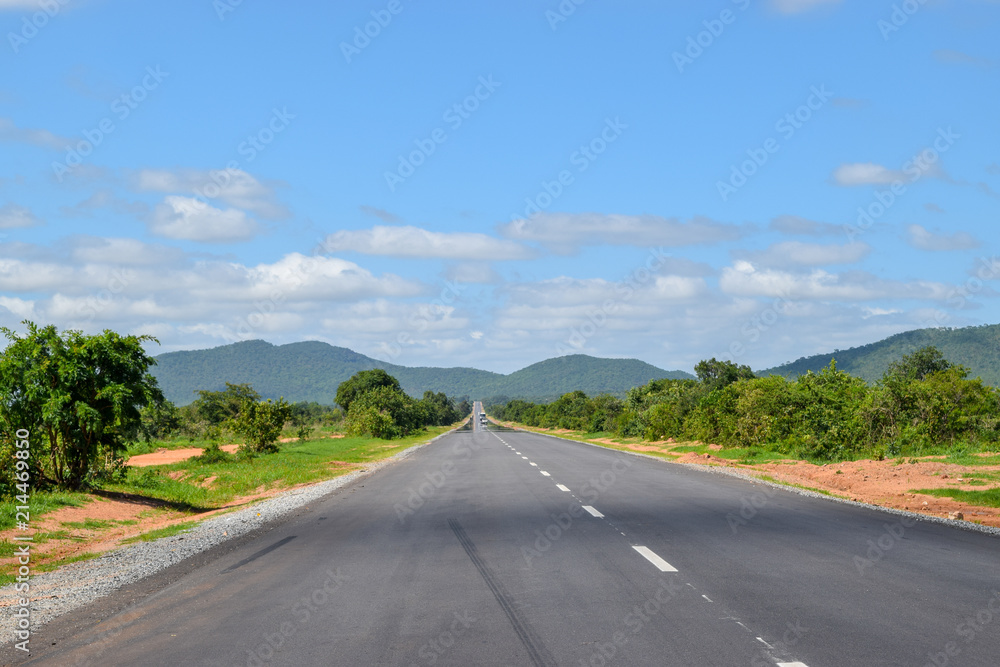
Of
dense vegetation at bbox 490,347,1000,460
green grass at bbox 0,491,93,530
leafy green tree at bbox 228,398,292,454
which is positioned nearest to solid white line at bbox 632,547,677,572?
green grass at bbox 0,491,93,530

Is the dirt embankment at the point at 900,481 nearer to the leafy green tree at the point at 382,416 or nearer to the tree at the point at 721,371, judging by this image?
the tree at the point at 721,371

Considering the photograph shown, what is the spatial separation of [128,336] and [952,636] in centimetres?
1819

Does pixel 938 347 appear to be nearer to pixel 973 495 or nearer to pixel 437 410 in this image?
pixel 437 410

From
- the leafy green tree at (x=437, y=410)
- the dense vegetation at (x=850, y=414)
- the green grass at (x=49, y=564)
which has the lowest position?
the green grass at (x=49, y=564)

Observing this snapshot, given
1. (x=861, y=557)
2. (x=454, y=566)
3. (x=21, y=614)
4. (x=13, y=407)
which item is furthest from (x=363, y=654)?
(x=13, y=407)

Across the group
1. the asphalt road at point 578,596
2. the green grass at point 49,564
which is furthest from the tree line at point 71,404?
the asphalt road at point 578,596

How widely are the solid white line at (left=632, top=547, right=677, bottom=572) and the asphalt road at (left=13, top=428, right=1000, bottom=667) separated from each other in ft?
0.16

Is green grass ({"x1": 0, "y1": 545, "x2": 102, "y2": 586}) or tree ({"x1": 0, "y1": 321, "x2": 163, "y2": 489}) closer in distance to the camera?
green grass ({"x1": 0, "y1": 545, "x2": 102, "y2": 586})

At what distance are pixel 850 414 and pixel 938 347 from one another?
12042 centimetres

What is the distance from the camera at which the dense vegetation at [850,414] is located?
29328 millimetres

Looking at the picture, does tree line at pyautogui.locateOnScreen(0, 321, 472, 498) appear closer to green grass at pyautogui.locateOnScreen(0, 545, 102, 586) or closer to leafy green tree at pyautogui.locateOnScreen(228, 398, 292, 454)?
green grass at pyautogui.locateOnScreen(0, 545, 102, 586)

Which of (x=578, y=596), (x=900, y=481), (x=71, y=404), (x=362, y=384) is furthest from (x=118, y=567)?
(x=362, y=384)

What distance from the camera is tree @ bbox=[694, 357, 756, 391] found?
7055 centimetres

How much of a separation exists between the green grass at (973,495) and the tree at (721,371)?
4923 cm
